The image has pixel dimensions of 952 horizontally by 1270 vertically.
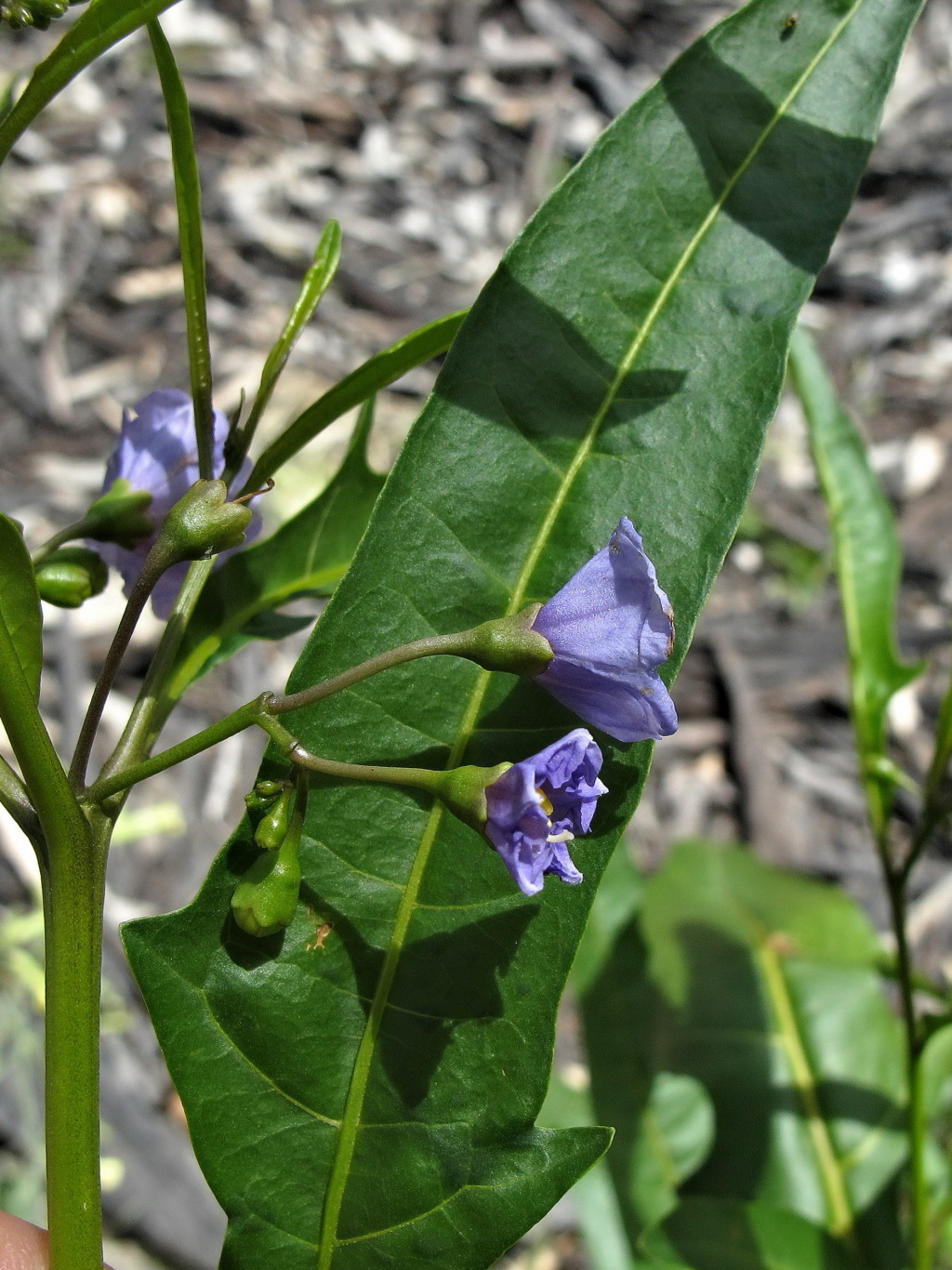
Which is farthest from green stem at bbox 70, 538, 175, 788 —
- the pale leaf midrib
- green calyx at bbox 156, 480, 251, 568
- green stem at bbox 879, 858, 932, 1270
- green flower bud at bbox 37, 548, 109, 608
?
green stem at bbox 879, 858, 932, 1270

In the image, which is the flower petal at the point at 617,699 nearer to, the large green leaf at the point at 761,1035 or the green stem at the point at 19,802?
the green stem at the point at 19,802

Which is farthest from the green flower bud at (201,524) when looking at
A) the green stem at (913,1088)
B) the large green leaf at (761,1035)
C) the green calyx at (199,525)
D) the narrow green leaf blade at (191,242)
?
the large green leaf at (761,1035)

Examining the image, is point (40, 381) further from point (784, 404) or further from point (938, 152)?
point (938, 152)

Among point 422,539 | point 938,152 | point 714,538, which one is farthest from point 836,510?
point 938,152

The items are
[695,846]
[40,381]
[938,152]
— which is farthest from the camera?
[938,152]

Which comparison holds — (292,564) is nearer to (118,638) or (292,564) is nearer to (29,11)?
(118,638)

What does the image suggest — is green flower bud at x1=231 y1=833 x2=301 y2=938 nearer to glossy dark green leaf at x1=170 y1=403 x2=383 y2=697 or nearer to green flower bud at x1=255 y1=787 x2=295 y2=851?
green flower bud at x1=255 y1=787 x2=295 y2=851
